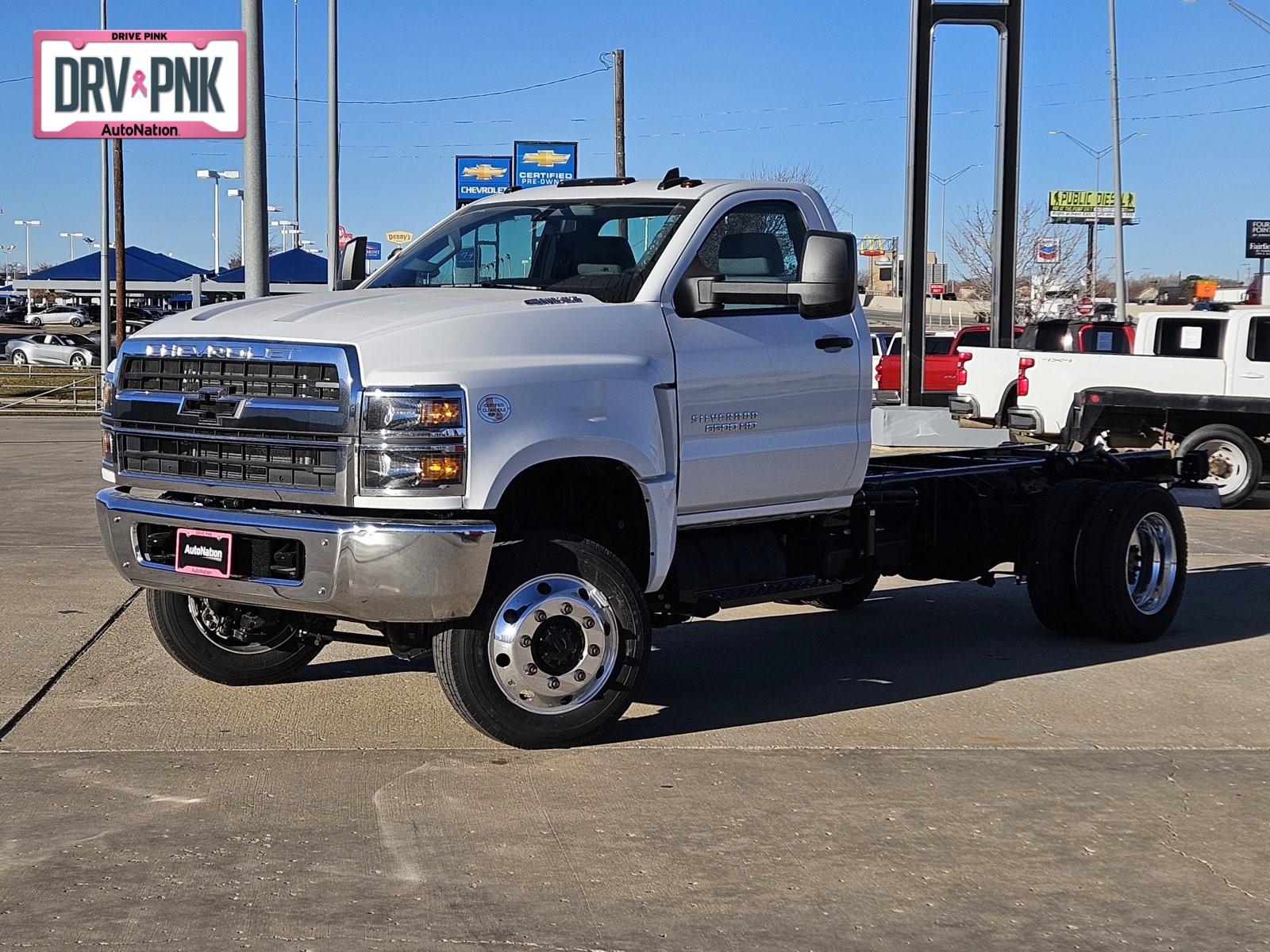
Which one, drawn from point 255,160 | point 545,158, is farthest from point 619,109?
point 255,160

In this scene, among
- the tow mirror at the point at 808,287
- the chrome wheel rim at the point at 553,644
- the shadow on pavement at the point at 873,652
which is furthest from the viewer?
the shadow on pavement at the point at 873,652

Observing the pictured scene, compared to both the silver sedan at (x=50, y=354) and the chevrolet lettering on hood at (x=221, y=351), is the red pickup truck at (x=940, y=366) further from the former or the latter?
the silver sedan at (x=50, y=354)

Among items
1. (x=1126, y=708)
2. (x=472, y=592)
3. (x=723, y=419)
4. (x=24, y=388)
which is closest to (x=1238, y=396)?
(x=1126, y=708)

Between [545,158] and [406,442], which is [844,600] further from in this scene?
[545,158]

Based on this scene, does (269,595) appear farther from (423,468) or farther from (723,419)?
(723,419)

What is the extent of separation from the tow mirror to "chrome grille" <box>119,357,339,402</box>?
1.60 m

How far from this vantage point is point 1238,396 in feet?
54.1

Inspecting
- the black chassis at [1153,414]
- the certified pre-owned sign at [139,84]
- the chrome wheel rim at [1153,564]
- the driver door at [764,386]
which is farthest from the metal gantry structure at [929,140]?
the driver door at [764,386]

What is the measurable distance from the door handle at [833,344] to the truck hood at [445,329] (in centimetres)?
93

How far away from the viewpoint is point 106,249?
4047 centimetres

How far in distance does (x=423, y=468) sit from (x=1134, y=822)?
275 cm

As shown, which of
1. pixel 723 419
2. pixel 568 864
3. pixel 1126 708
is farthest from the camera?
pixel 1126 708

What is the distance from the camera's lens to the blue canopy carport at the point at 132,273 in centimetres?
4388

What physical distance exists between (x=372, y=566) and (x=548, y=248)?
204 cm
